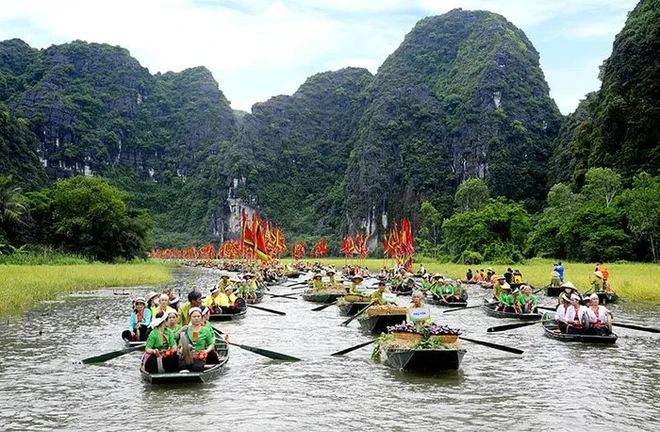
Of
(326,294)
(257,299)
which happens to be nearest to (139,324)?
(257,299)

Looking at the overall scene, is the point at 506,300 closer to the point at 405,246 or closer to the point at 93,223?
the point at 405,246

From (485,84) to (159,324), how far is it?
12694cm

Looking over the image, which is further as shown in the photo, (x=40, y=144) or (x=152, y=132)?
(x=152, y=132)

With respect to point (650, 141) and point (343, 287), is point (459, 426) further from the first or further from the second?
point (650, 141)

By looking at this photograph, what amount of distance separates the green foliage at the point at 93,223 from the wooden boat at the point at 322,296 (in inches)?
1363

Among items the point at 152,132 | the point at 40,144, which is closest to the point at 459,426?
the point at 40,144

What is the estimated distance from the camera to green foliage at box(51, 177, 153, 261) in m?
57.1

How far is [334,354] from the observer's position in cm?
1405

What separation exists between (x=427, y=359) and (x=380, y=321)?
15.6ft

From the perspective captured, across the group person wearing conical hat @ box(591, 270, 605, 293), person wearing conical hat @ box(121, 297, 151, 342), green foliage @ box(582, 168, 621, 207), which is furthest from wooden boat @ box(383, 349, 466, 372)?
green foliage @ box(582, 168, 621, 207)

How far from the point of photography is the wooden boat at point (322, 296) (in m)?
27.4

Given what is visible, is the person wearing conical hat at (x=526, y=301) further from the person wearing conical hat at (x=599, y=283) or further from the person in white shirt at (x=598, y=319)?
the person wearing conical hat at (x=599, y=283)

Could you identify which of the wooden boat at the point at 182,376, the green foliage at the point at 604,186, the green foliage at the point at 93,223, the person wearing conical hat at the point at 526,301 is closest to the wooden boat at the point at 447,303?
the person wearing conical hat at the point at 526,301

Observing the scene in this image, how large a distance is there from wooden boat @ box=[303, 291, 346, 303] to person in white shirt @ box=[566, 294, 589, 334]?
1274 cm
